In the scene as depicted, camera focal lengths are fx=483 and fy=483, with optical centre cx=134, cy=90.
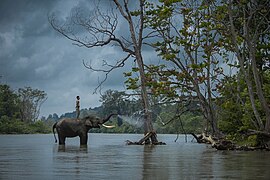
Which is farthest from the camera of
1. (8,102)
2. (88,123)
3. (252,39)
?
(8,102)

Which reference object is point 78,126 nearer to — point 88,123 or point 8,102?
point 88,123

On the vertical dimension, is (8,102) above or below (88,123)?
above

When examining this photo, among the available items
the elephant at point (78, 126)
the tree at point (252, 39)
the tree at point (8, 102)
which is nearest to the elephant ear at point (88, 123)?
the elephant at point (78, 126)

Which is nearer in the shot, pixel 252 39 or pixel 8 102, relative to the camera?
pixel 252 39

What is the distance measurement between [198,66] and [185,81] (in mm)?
4416

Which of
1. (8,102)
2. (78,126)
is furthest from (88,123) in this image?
(8,102)

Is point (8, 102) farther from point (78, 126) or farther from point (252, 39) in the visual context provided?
point (252, 39)

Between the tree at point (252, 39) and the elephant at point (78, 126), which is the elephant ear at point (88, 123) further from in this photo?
Result: the tree at point (252, 39)

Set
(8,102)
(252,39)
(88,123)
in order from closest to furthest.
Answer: (252,39) < (88,123) < (8,102)

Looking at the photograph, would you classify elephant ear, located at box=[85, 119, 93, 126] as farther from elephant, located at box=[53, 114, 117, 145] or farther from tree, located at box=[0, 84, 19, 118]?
tree, located at box=[0, 84, 19, 118]

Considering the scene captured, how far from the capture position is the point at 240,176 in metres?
9.94

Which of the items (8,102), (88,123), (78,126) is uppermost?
(8,102)

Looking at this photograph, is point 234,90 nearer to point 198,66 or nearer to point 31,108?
point 198,66

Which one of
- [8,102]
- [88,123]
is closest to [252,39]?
[88,123]
